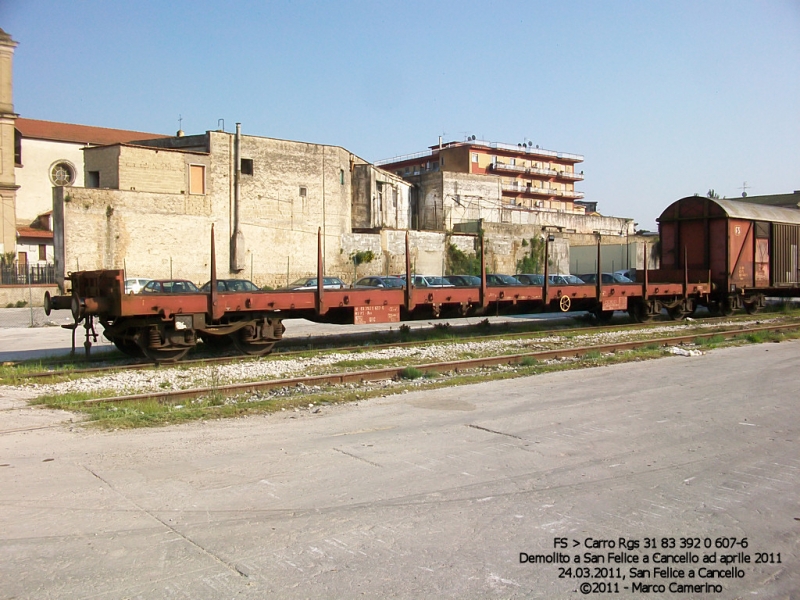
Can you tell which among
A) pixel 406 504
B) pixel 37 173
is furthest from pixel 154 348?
pixel 37 173

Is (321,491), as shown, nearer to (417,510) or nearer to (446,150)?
(417,510)

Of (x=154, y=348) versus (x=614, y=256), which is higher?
(x=614, y=256)

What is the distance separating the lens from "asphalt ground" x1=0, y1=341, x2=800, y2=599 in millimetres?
4145

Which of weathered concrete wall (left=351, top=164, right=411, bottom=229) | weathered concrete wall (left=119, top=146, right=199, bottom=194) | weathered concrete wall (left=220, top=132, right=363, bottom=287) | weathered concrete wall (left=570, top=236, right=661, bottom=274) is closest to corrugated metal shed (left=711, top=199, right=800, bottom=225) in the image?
weathered concrete wall (left=570, top=236, right=661, bottom=274)

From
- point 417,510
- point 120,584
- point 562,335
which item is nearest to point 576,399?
point 417,510

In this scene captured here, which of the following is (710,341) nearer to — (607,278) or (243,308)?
(243,308)

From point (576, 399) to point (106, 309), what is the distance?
784 cm

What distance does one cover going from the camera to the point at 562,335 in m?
18.5

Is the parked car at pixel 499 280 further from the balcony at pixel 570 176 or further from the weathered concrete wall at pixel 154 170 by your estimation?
the balcony at pixel 570 176

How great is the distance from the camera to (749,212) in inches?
934

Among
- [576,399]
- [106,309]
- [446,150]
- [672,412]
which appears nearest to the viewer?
[672,412]

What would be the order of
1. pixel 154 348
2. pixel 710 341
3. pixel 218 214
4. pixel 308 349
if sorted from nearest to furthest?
1. pixel 154 348
2. pixel 308 349
3. pixel 710 341
4. pixel 218 214

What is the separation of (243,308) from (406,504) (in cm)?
833

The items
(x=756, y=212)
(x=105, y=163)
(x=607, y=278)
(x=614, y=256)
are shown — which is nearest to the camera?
(x=756, y=212)
